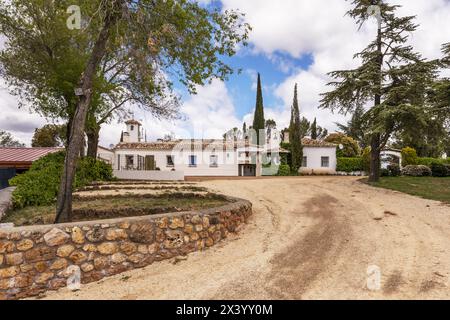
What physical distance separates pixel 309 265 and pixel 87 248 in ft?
13.1

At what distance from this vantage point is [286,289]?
409 centimetres

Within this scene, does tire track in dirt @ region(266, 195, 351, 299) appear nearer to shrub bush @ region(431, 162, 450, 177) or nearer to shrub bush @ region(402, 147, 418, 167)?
shrub bush @ region(431, 162, 450, 177)

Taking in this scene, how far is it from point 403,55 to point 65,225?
18840 mm

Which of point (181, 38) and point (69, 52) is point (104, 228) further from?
point (69, 52)

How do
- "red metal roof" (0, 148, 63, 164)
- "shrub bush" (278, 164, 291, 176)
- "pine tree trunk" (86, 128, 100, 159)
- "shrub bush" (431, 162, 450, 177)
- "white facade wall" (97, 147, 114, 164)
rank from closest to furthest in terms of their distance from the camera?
1. "red metal roof" (0, 148, 63, 164)
2. "pine tree trunk" (86, 128, 100, 159)
3. "shrub bush" (431, 162, 450, 177)
4. "shrub bush" (278, 164, 291, 176)
5. "white facade wall" (97, 147, 114, 164)

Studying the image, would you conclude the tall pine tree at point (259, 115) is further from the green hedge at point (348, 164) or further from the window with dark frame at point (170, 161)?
the window with dark frame at point (170, 161)

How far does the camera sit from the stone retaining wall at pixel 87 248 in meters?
4.23

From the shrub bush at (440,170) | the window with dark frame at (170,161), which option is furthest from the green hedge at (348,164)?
the window with dark frame at (170,161)

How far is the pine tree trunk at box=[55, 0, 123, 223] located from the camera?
5.93m

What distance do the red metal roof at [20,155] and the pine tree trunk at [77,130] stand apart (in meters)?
14.4

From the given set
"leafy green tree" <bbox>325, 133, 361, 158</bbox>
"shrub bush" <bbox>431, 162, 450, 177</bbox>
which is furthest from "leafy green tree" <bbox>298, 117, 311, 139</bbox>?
"shrub bush" <bbox>431, 162, 450, 177</bbox>

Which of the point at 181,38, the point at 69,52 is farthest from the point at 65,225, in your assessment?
the point at 69,52

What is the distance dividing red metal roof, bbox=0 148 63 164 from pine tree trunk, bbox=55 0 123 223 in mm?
14401
